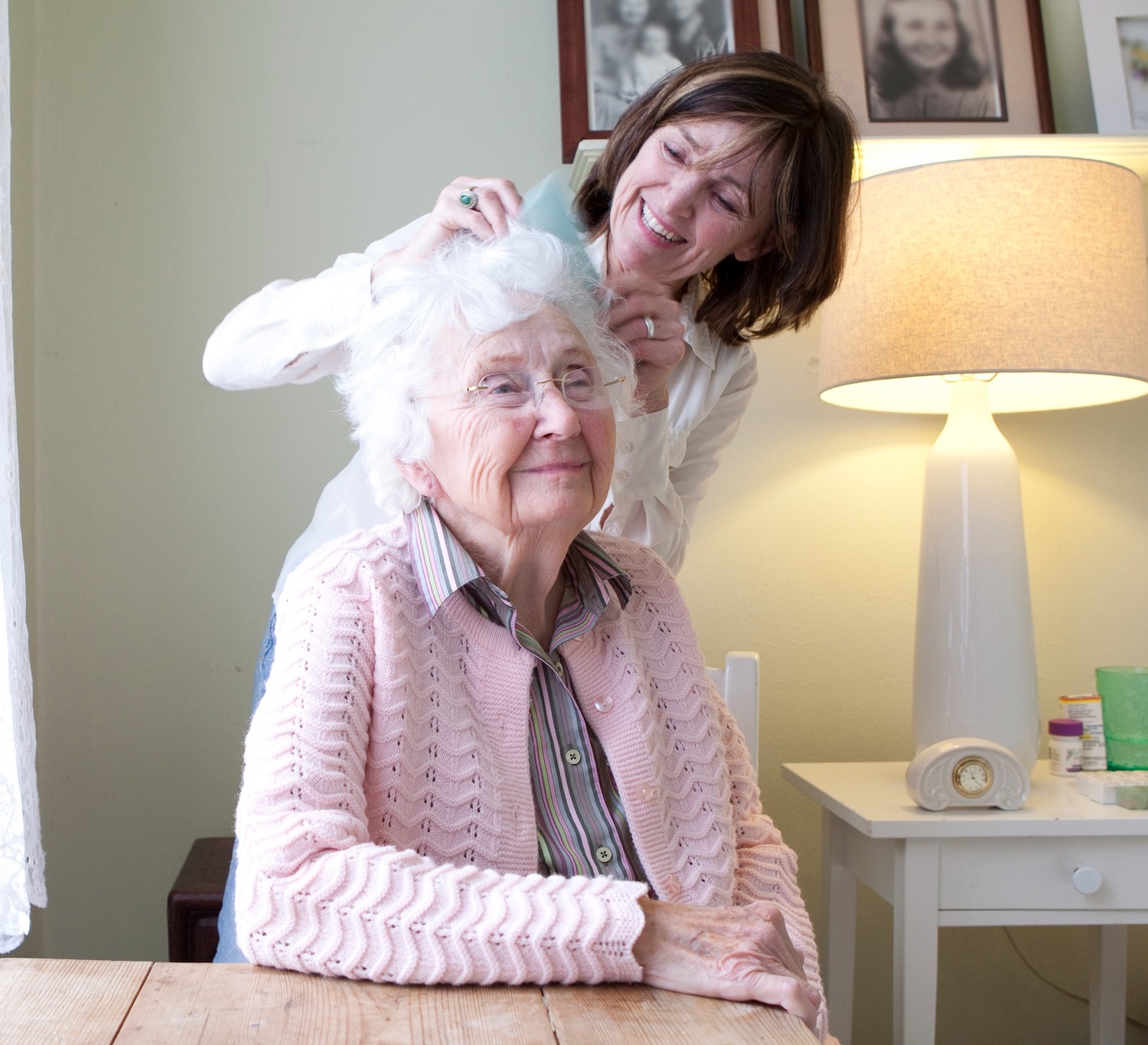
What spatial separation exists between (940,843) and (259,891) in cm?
119

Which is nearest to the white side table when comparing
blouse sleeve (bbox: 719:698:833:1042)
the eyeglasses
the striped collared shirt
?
blouse sleeve (bbox: 719:698:833:1042)

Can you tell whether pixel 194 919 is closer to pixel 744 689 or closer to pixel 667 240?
pixel 744 689

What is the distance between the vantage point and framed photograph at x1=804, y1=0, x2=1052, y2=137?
226cm

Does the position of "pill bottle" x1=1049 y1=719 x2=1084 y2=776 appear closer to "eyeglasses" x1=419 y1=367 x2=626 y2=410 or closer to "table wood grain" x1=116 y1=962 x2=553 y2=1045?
"eyeglasses" x1=419 y1=367 x2=626 y2=410

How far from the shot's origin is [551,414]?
124cm

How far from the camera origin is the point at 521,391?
4.13 ft

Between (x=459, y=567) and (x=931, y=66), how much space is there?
1.65 metres

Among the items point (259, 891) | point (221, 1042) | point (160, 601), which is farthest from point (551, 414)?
point (160, 601)

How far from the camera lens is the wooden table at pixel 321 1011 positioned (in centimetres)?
81

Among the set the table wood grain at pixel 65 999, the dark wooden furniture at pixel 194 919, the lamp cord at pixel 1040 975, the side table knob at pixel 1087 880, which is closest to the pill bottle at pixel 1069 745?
the side table knob at pixel 1087 880

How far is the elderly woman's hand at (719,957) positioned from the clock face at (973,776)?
871 mm

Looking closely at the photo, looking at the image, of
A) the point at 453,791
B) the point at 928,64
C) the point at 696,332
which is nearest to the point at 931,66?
the point at 928,64

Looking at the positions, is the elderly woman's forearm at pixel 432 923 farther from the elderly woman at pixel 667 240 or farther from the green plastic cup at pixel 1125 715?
the green plastic cup at pixel 1125 715

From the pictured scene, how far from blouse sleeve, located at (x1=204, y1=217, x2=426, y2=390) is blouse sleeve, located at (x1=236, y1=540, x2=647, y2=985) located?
1.68 feet
